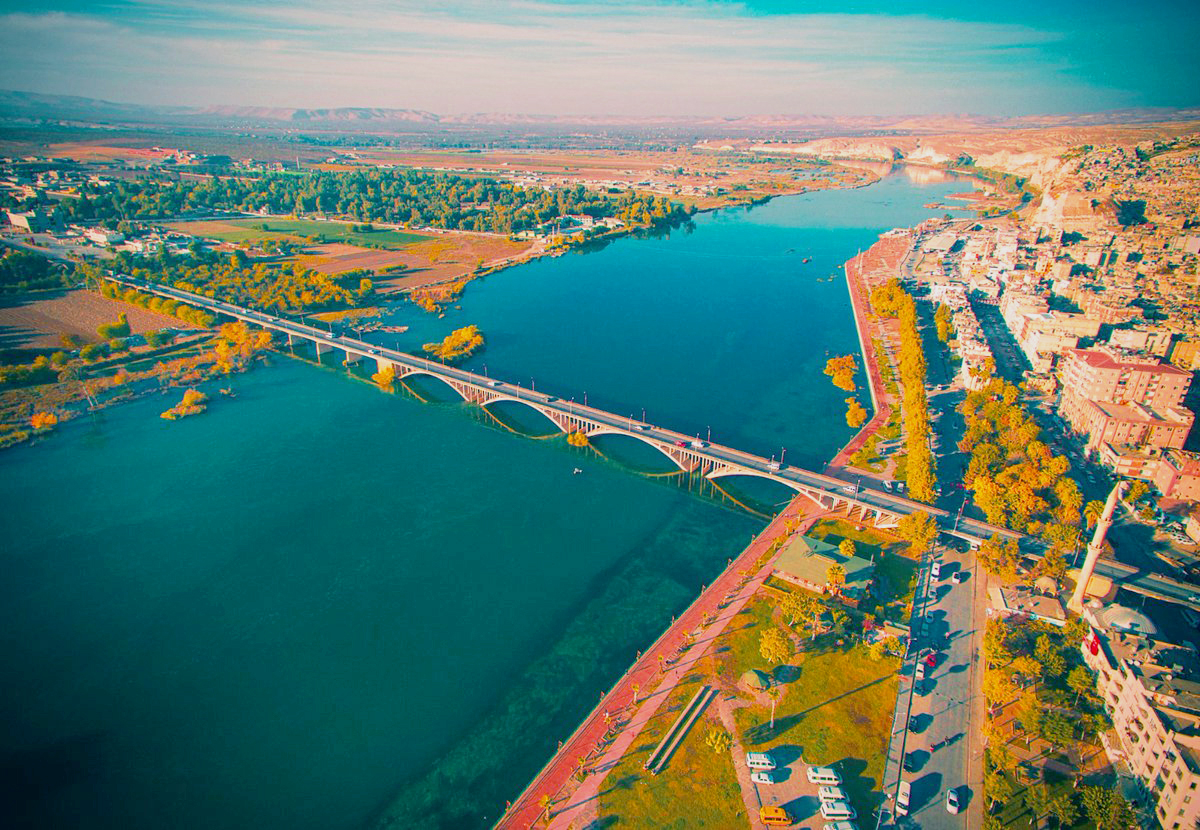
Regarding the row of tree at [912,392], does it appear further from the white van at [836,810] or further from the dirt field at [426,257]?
the dirt field at [426,257]

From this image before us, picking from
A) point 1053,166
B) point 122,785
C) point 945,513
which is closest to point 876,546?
point 945,513

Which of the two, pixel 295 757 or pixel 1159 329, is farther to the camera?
pixel 1159 329

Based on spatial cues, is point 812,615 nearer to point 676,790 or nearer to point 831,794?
point 831,794

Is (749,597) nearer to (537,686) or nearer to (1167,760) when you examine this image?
(537,686)

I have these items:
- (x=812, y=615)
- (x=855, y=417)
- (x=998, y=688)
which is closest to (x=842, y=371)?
(x=855, y=417)

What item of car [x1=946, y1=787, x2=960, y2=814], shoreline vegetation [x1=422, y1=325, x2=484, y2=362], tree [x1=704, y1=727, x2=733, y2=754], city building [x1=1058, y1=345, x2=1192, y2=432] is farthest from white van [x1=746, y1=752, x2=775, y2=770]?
shoreline vegetation [x1=422, y1=325, x2=484, y2=362]

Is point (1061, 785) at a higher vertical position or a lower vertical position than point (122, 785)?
higher

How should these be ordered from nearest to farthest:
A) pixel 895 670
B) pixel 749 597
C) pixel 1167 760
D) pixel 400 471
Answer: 1. pixel 1167 760
2. pixel 895 670
3. pixel 749 597
4. pixel 400 471
